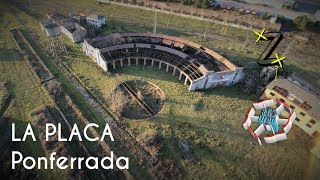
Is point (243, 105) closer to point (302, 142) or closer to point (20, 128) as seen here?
point (302, 142)

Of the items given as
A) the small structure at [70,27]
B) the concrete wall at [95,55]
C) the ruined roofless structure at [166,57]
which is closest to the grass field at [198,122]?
the concrete wall at [95,55]

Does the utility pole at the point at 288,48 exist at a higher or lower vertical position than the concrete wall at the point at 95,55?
higher

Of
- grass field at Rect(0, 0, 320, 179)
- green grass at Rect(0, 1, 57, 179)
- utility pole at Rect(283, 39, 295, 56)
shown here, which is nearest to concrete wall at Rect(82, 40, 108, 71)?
grass field at Rect(0, 0, 320, 179)

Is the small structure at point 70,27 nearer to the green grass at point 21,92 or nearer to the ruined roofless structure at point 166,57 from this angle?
the ruined roofless structure at point 166,57

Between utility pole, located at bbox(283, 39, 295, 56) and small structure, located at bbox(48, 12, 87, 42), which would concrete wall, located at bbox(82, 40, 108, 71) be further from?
utility pole, located at bbox(283, 39, 295, 56)

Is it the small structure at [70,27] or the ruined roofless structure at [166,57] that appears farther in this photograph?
the small structure at [70,27]

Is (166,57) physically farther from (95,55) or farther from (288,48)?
(288,48)
